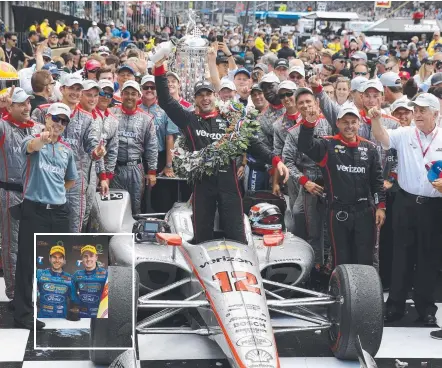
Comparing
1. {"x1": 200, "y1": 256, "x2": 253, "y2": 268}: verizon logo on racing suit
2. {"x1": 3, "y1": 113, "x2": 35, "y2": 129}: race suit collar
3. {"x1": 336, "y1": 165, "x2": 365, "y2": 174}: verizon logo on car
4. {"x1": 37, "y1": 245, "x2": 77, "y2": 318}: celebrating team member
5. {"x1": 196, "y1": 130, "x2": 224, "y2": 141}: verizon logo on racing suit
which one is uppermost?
{"x1": 3, "y1": 113, "x2": 35, "y2": 129}: race suit collar

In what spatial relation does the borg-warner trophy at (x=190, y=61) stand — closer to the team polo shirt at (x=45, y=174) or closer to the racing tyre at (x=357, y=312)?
the team polo shirt at (x=45, y=174)

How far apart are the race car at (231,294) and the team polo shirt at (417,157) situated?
1.07 m

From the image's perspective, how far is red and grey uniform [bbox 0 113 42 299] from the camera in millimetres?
7898

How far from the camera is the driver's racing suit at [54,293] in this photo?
19.2 ft

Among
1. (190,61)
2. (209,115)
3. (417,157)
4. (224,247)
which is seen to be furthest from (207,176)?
(190,61)

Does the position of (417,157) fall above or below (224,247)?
above

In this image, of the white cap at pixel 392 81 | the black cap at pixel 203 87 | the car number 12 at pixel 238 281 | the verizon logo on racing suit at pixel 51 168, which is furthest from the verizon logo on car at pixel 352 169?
the white cap at pixel 392 81

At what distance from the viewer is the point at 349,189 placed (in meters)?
7.93

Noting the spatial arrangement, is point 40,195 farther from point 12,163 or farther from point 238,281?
point 238,281

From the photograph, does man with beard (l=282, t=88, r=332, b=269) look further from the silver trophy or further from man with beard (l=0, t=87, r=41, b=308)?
the silver trophy

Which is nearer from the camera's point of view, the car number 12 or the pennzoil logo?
the car number 12

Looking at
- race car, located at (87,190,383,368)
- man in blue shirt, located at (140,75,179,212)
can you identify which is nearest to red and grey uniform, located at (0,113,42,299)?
race car, located at (87,190,383,368)

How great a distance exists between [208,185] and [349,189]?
1.21 meters

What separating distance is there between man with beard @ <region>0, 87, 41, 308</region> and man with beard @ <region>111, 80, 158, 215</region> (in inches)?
71.4
